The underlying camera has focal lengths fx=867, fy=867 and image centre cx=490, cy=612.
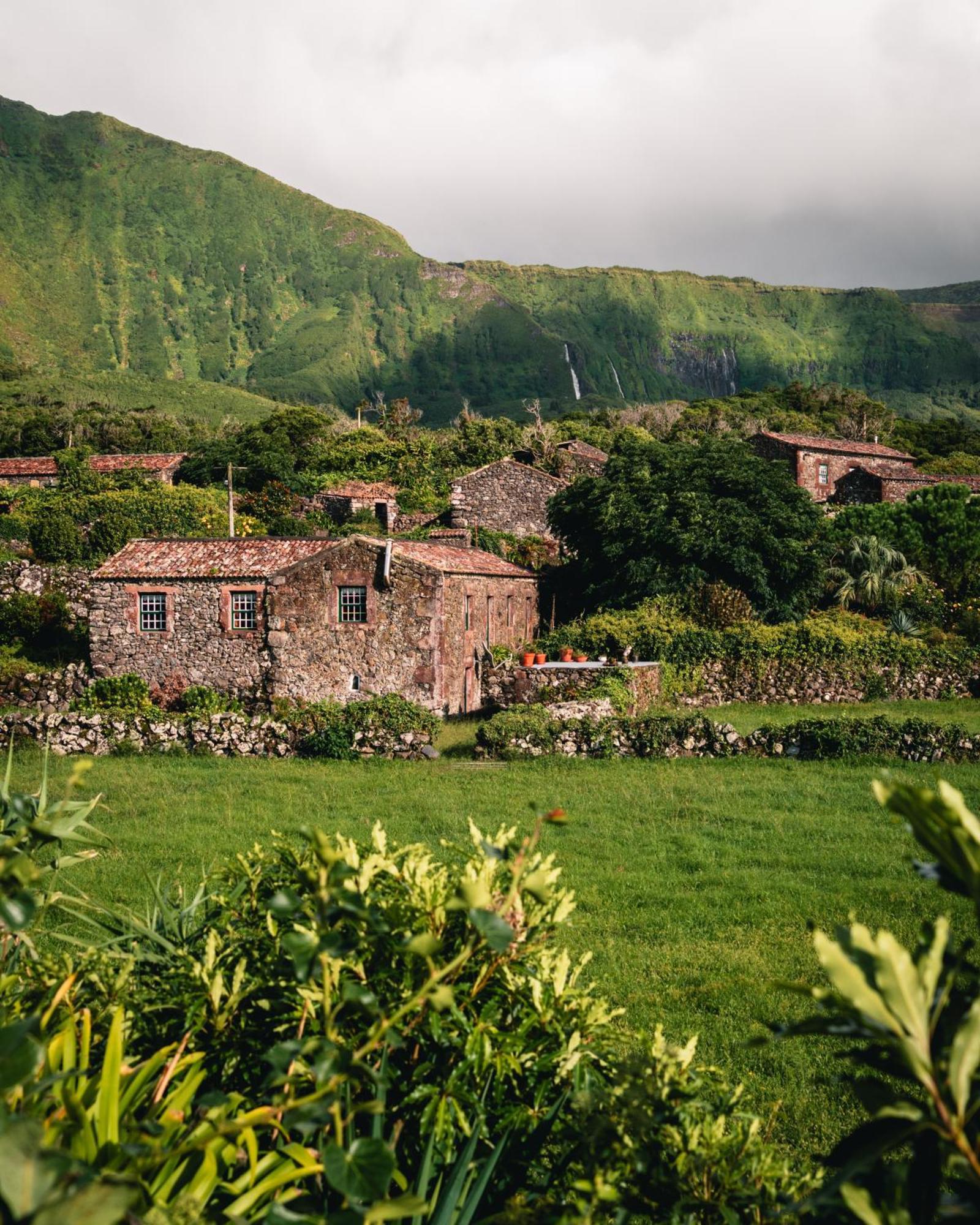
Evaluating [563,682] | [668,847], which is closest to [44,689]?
[563,682]

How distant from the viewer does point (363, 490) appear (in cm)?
4600

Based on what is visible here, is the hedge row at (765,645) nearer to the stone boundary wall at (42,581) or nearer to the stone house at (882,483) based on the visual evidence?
the stone boundary wall at (42,581)

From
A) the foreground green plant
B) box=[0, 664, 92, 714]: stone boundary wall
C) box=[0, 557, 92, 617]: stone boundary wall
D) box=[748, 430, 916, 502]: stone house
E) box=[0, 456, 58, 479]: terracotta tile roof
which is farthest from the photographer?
box=[0, 456, 58, 479]: terracotta tile roof

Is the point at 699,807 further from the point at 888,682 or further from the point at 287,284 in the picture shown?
the point at 287,284

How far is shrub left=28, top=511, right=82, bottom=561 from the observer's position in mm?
36875

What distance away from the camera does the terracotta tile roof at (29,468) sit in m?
49.8

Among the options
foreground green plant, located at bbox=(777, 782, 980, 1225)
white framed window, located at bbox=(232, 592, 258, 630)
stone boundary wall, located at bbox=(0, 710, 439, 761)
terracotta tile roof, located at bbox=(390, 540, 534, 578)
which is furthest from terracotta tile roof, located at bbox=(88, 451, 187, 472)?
foreground green plant, located at bbox=(777, 782, 980, 1225)

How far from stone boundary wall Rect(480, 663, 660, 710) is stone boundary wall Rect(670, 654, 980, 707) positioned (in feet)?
7.08

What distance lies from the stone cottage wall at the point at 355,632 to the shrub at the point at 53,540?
18.0 metres

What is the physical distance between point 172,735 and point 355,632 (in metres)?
5.89

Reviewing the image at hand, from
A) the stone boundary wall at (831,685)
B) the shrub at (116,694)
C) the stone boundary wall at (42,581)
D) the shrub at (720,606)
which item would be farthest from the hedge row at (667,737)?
the stone boundary wall at (42,581)

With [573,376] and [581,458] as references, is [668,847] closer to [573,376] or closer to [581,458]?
[581,458]

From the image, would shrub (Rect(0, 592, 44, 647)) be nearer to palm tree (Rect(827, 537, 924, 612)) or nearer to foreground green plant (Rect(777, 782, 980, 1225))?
palm tree (Rect(827, 537, 924, 612))

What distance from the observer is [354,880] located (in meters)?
2.82
